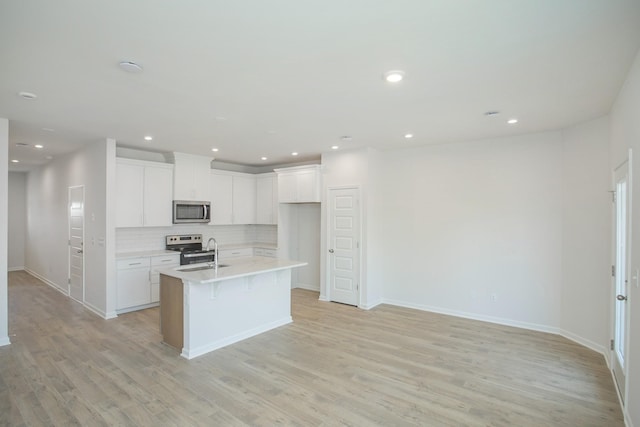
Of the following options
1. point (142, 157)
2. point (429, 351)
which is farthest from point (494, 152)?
point (142, 157)

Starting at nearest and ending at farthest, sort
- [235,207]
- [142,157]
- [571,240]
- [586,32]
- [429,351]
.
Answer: [586,32], [429,351], [571,240], [142,157], [235,207]

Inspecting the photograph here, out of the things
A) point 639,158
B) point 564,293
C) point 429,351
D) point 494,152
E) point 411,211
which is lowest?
point 429,351

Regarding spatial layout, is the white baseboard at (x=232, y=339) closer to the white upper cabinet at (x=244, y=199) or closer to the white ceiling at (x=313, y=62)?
the white ceiling at (x=313, y=62)

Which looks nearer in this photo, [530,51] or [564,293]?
[530,51]

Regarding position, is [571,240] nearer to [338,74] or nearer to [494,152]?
[494,152]

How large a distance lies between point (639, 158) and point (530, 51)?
1.08 meters

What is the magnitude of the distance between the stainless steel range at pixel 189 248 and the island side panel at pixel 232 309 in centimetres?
164

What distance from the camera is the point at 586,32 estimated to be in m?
2.07

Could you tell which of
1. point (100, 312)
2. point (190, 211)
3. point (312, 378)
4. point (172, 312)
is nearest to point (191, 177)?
point (190, 211)

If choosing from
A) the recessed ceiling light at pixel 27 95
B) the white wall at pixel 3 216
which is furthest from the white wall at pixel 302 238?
the recessed ceiling light at pixel 27 95

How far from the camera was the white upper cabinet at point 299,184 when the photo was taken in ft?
20.7

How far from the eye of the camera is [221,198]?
6918mm

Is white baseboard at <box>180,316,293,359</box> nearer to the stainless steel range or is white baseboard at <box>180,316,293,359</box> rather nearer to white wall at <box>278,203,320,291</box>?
the stainless steel range

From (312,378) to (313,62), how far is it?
9.21 ft
